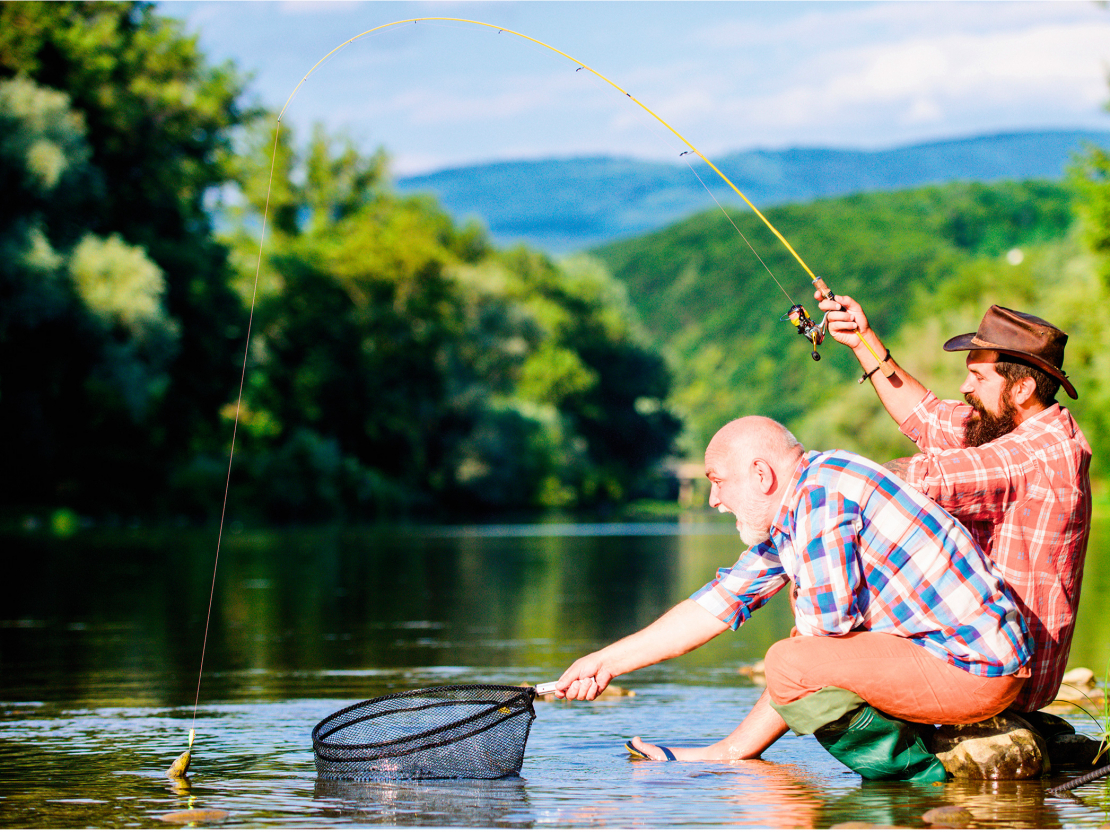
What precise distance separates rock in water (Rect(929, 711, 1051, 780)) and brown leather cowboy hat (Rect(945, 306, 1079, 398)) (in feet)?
4.07

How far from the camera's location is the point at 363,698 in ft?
24.9

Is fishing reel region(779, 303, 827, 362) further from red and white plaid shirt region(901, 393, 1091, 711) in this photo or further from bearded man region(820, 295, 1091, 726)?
red and white plaid shirt region(901, 393, 1091, 711)

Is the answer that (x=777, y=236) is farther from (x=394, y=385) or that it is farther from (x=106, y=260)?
(x=394, y=385)

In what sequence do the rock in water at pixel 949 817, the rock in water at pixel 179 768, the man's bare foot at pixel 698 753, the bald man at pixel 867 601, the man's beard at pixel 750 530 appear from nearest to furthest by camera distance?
the rock in water at pixel 949 817 → the bald man at pixel 867 601 → the man's beard at pixel 750 530 → the rock in water at pixel 179 768 → the man's bare foot at pixel 698 753

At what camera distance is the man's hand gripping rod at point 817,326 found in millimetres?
5320

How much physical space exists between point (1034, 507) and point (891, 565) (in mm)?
672

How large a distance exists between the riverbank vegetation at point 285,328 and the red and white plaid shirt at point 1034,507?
653 centimetres

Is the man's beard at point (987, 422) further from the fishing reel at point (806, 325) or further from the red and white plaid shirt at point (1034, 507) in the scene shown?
the fishing reel at point (806, 325)

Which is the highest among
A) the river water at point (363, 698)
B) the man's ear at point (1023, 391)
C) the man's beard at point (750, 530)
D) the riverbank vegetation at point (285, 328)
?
the riverbank vegetation at point (285, 328)

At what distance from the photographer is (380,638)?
10984 millimetres

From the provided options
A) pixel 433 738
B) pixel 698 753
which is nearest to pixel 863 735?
pixel 698 753

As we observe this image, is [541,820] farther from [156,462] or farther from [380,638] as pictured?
[156,462]

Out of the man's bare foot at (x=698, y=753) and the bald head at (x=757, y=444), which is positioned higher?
the bald head at (x=757, y=444)

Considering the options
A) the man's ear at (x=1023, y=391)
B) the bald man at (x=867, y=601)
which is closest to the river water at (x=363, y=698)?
the bald man at (x=867, y=601)
